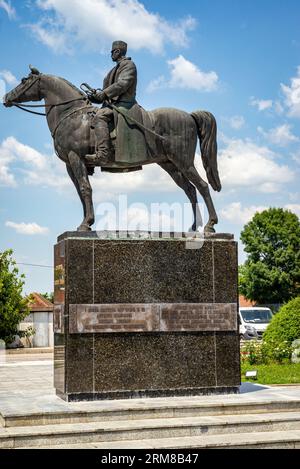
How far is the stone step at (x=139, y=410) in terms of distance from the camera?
26.8ft

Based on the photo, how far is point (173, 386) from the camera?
31.5 feet

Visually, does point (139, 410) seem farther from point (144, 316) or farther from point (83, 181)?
point (83, 181)

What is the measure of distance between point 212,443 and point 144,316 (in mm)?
2437

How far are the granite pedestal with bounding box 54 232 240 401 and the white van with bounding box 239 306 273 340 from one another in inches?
626

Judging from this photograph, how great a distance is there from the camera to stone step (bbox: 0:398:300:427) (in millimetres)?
8172

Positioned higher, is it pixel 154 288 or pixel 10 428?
pixel 154 288

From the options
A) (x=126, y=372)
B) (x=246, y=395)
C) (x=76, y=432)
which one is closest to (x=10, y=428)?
(x=76, y=432)

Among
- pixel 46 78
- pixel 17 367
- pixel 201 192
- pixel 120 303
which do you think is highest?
pixel 46 78

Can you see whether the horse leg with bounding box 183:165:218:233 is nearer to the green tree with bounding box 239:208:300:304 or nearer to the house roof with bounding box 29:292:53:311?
the house roof with bounding box 29:292:53:311

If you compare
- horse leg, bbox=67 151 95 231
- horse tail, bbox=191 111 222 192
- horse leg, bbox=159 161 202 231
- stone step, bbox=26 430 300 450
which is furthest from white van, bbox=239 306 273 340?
stone step, bbox=26 430 300 450

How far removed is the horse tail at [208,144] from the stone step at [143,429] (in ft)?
13.0

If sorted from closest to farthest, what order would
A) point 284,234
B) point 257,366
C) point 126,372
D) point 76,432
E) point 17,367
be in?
point 76,432
point 126,372
point 257,366
point 17,367
point 284,234

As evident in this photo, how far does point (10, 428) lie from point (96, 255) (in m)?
2.72
